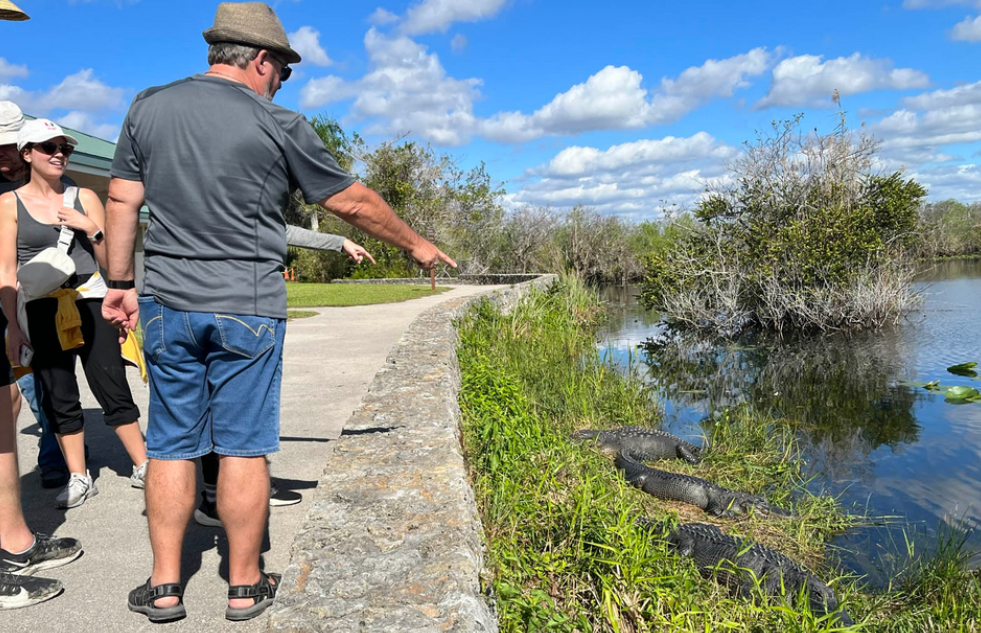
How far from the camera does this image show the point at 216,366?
2.61 metres

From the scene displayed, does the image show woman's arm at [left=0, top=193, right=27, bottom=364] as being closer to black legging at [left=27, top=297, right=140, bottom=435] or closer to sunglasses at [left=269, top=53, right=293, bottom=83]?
black legging at [left=27, top=297, right=140, bottom=435]

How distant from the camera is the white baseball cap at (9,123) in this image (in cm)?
376

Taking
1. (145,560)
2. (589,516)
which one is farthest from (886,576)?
(145,560)

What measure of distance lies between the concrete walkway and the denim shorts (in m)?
0.76

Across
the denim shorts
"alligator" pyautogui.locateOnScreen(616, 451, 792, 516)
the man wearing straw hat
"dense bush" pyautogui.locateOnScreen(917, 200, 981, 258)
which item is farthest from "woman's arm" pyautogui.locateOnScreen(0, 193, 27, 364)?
"dense bush" pyautogui.locateOnScreen(917, 200, 981, 258)

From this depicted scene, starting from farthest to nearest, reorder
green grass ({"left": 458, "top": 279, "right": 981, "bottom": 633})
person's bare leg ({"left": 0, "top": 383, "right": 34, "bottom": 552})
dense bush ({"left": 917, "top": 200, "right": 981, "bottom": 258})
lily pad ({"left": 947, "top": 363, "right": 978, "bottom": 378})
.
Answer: dense bush ({"left": 917, "top": 200, "right": 981, "bottom": 258}) → lily pad ({"left": 947, "top": 363, "right": 978, "bottom": 378}) → green grass ({"left": 458, "top": 279, "right": 981, "bottom": 633}) → person's bare leg ({"left": 0, "top": 383, "right": 34, "bottom": 552})

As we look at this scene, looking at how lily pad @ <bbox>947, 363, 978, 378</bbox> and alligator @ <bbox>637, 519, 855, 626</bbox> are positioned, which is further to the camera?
lily pad @ <bbox>947, 363, 978, 378</bbox>

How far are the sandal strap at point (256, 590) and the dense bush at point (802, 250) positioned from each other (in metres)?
16.2

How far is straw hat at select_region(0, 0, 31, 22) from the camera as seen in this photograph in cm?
318

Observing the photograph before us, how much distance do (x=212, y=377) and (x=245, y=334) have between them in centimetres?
23

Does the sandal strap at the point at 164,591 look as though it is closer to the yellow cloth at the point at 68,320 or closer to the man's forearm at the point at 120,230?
the man's forearm at the point at 120,230

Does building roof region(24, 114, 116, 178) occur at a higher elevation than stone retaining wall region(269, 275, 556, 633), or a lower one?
higher

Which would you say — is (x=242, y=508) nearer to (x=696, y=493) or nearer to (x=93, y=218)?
(x=93, y=218)

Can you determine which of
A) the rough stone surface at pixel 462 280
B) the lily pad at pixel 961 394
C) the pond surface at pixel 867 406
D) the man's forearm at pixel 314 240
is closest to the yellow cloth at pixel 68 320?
the man's forearm at pixel 314 240
